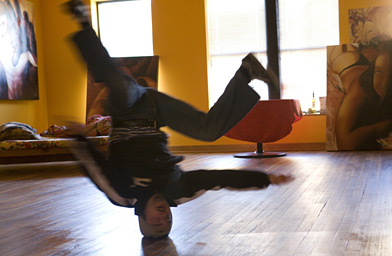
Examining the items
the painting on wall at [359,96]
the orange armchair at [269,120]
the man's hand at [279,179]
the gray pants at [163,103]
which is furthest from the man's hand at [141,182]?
the painting on wall at [359,96]

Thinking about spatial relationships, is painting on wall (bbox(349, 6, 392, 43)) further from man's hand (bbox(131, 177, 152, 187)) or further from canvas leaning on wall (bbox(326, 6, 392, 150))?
man's hand (bbox(131, 177, 152, 187))

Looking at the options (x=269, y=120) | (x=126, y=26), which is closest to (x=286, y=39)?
(x=269, y=120)

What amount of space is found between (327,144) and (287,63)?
1.54 m

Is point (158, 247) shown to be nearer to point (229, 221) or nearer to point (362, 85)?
point (229, 221)

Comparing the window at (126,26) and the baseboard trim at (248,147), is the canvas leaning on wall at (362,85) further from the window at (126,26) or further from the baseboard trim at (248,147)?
the window at (126,26)

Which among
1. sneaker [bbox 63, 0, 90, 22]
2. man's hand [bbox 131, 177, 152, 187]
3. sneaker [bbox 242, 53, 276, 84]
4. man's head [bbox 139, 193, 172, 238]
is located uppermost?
sneaker [bbox 63, 0, 90, 22]

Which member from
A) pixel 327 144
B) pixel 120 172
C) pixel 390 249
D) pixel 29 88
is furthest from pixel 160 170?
pixel 29 88

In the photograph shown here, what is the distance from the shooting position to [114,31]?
28.5 ft

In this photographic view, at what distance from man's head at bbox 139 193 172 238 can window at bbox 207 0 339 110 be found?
520 centimetres

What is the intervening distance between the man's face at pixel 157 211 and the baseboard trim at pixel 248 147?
5.17m

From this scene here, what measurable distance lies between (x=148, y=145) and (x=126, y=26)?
6.52m

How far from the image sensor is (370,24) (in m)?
7.06

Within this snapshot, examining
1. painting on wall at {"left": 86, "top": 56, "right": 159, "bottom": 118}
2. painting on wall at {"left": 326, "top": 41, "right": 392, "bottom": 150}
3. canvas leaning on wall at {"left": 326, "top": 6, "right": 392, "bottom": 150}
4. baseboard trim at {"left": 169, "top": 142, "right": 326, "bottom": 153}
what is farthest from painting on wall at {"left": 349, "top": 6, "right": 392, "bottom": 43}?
painting on wall at {"left": 86, "top": 56, "right": 159, "bottom": 118}

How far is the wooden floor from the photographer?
93.2 inches
